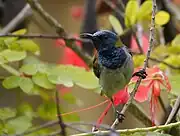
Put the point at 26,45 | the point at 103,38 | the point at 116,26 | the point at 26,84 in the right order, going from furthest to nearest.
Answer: the point at 116,26, the point at 26,45, the point at 26,84, the point at 103,38

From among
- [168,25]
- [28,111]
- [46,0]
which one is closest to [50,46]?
[46,0]

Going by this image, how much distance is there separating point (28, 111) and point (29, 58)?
177mm

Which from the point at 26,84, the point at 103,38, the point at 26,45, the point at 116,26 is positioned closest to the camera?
the point at 103,38

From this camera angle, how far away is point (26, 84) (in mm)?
826

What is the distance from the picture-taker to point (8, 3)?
1377 mm

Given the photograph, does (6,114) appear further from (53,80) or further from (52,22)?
(52,22)

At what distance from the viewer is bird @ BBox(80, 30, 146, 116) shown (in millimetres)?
708

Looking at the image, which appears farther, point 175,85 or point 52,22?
point 52,22

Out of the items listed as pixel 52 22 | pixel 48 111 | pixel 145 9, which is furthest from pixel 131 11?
pixel 48 111

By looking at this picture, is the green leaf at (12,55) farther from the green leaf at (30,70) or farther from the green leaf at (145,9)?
the green leaf at (145,9)

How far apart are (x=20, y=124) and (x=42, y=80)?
0.28 feet

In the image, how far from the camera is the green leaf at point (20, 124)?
0.82 meters

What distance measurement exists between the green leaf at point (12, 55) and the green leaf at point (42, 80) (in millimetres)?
42

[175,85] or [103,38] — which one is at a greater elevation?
[103,38]
